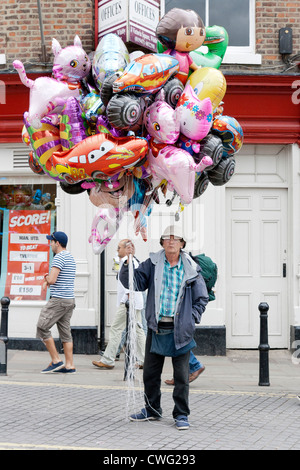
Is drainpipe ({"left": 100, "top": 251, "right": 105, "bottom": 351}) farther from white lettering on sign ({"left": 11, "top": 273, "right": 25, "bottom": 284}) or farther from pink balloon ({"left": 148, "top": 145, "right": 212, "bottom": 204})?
pink balloon ({"left": 148, "top": 145, "right": 212, "bottom": 204})

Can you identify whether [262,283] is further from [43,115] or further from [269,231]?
[43,115]

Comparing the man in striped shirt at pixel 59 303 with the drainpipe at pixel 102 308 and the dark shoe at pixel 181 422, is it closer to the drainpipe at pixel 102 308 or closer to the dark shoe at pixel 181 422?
the drainpipe at pixel 102 308

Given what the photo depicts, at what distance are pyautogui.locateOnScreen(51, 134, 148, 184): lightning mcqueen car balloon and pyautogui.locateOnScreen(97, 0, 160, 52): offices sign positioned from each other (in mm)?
5172

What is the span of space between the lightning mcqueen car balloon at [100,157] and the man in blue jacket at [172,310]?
135cm

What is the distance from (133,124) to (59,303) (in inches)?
172

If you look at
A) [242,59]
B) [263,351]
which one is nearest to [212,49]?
[263,351]

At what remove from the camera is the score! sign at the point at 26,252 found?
11.5 meters

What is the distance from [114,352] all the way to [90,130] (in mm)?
4613

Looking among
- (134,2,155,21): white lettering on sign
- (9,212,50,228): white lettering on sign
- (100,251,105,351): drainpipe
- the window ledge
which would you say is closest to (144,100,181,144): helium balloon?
(134,2,155,21): white lettering on sign

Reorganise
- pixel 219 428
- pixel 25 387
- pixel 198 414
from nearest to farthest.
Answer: pixel 219 428 → pixel 198 414 → pixel 25 387

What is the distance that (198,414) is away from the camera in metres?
7.09

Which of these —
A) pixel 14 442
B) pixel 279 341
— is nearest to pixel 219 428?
pixel 14 442

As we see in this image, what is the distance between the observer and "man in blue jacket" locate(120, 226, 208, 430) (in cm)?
645

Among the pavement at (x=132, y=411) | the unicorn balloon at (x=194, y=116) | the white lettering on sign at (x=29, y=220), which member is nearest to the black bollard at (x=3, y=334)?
the pavement at (x=132, y=411)
